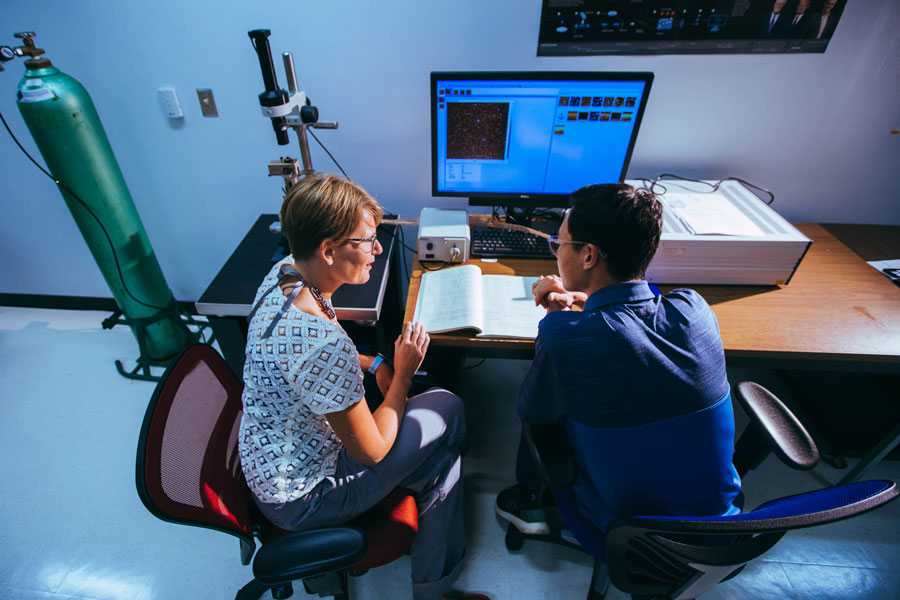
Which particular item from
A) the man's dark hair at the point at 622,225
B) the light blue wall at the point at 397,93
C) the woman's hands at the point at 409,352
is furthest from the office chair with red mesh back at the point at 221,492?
the light blue wall at the point at 397,93

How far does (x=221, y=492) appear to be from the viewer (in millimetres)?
892

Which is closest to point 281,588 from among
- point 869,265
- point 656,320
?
point 656,320

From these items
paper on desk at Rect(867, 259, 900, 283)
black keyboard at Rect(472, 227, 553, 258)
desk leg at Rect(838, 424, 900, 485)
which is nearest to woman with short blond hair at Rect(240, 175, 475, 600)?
black keyboard at Rect(472, 227, 553, 258)

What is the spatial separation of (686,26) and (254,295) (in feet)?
5.51

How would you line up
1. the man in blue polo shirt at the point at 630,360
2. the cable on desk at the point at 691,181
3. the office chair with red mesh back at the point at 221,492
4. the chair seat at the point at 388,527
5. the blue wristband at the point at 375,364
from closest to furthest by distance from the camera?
1. the office chair with red mesh back at the point at 221,492
2. the man in blue polo shirt at the point at 630,360
3. the chair seat at the point at 388,527
4. the blue wristband at the point at 375,364
5. the cable on desk at the point at 691,181

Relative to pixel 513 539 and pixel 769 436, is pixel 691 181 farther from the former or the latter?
pixel 513 539

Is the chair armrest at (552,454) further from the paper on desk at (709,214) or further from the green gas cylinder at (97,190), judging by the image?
the green gas cylinder at (97,190)

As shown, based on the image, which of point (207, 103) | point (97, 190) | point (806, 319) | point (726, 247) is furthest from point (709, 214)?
point (97, 190)

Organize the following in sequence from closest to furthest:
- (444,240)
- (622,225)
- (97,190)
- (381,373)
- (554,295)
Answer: (622,225) → (554,295) → (381,373) → (444,240) → (97,190)

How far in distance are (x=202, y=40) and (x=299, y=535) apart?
1.67 m

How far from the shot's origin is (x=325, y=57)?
155cm

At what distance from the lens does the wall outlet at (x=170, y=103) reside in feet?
5.38

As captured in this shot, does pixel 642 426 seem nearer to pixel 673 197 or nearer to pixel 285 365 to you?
pixel 285 365

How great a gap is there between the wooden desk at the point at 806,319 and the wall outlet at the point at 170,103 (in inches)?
45.3
